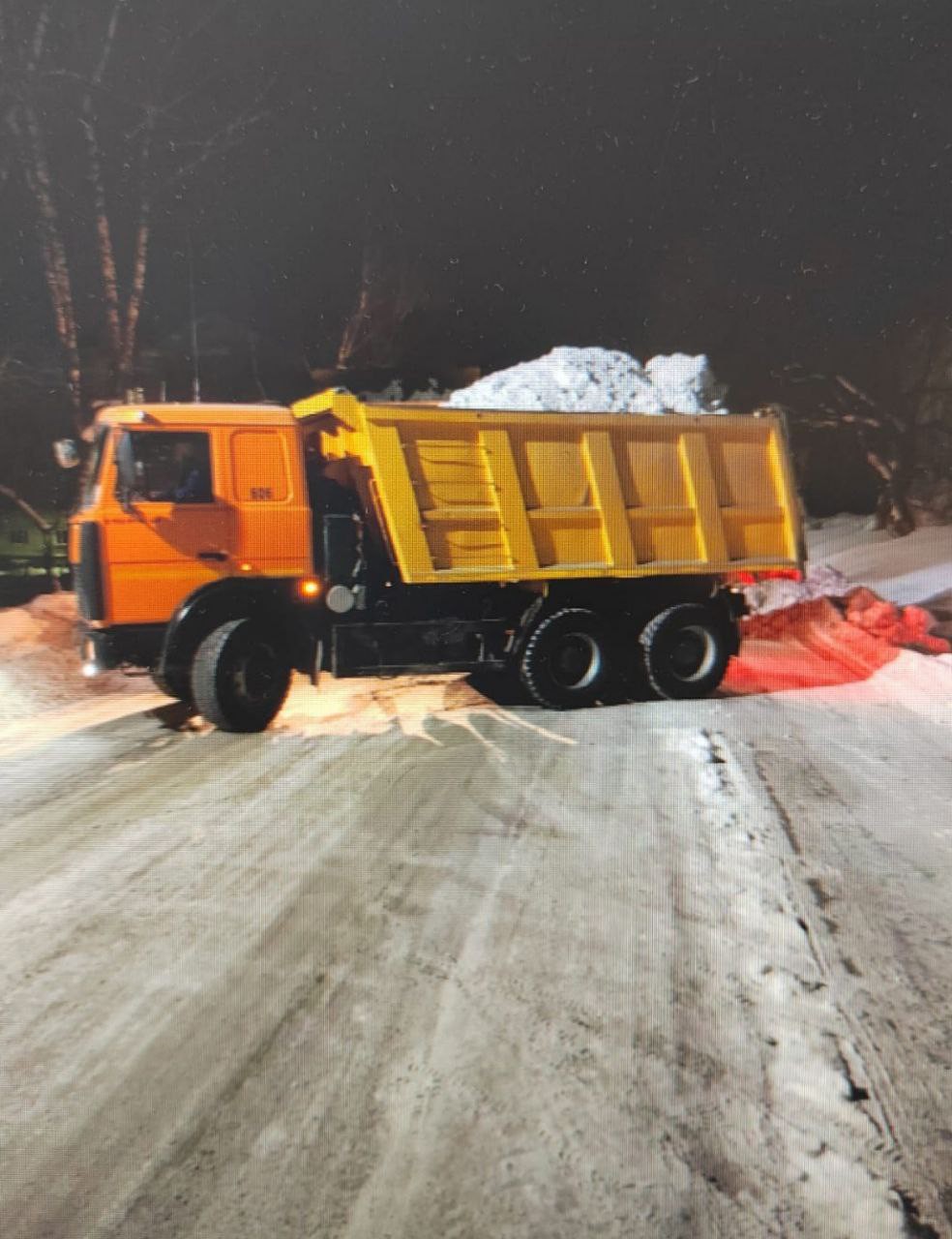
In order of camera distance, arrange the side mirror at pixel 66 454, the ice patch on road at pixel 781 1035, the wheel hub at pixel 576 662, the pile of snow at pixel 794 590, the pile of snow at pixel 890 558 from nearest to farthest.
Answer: the ice patch on road at pixel 781 1035 → the side mirror at pixel 66 454 → the wheel hub at pixel 576 662 → the pile of snow at pixel 794 590 → the pile of snow at pixel 890 558

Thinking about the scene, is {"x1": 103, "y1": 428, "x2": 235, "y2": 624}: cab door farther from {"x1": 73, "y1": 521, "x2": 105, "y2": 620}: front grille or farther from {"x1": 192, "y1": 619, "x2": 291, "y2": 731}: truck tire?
{"x1": 192, "y1": 619, "x2": 291, "y2": 731}: truck tire

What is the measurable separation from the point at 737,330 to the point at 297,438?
16615 millimetres

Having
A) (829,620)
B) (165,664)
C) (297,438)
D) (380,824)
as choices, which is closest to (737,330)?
(829,620)

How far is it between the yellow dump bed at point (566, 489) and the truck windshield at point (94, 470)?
1.57 metres

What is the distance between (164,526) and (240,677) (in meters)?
1.34

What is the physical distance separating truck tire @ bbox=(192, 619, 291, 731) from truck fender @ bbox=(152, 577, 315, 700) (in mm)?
94

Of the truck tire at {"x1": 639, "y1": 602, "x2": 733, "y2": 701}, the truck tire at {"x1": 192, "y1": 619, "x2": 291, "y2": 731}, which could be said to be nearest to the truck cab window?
the truck tire at {"x1": 192, "y1": 619, "x2": 291, "y2": 731}

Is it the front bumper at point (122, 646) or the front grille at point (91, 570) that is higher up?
the front grille at point (91, 570)

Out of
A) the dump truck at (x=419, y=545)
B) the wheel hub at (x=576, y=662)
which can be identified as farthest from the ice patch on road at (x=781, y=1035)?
the dump truck at (x=419, y=545)

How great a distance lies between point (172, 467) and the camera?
23.5ft

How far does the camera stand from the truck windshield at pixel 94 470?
23.2 ft

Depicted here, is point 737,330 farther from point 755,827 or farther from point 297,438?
point 755,827

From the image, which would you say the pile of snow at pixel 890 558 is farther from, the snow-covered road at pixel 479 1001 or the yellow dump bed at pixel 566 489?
the snow-covered road at pixel 479 1001

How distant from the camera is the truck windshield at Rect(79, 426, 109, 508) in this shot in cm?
706
